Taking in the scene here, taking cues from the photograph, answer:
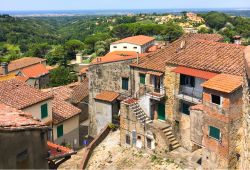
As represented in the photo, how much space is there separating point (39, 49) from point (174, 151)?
88.1 meters

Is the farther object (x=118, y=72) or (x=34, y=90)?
(x=118, y=72)

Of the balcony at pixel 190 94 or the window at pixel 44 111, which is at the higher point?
the balcony at pixel 190 94

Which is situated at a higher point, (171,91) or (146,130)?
(171,91)

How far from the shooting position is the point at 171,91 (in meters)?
30.0

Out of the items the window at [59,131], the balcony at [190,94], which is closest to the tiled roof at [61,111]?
the window at [59,131]

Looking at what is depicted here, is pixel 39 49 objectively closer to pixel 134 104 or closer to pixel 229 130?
pixel 134 104

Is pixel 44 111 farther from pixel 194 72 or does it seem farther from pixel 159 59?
pixel 194 72

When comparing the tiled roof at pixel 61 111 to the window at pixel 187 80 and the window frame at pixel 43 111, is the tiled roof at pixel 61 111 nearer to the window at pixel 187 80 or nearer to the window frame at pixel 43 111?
the window frame at pixel 43 111

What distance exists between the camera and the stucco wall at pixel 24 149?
981 centimetres

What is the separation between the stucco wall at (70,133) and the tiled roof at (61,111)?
1.38ft

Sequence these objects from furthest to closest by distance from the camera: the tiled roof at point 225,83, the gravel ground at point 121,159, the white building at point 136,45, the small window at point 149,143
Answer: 1. the white building at point 136,45
2. the small window at point 149,143
3. the gravel ground at point 121,159
4. the tiled roof at point 225,83

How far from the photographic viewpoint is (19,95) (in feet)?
92.0

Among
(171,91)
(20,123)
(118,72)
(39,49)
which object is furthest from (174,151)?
(39,49)

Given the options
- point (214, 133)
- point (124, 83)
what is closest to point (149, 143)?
point (124, 83)
